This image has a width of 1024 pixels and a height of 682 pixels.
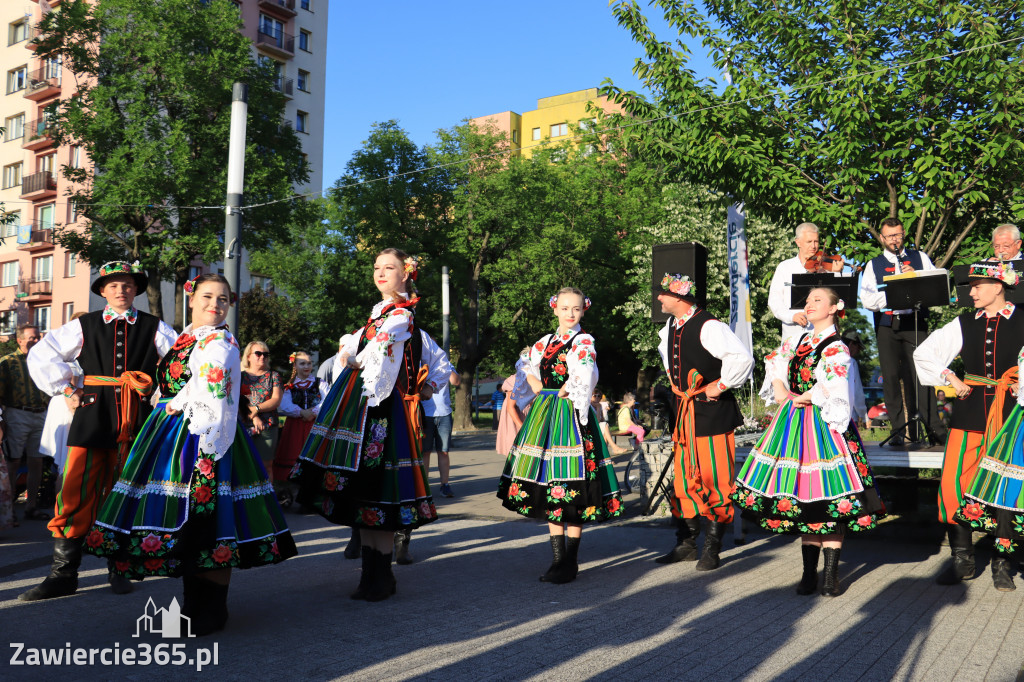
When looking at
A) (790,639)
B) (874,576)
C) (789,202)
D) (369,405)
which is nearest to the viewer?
(790,639)

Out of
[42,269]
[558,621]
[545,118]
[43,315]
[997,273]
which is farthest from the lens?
[545,118]

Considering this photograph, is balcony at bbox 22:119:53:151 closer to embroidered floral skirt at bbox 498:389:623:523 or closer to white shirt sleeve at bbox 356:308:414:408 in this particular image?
embroidered floral skirt at bbox 498:389:623:523

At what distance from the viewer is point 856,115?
32.6ft

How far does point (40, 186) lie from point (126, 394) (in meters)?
40.4

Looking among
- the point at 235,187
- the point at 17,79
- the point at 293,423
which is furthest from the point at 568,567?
the point at 17,79

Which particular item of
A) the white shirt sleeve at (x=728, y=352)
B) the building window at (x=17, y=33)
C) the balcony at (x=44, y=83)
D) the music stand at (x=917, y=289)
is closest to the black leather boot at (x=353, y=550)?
the white shirt sleeve at (x=728, y=352)

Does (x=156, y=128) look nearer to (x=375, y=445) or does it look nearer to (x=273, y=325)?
(x=273, y=325)

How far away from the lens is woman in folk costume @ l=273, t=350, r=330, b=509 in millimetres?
9516

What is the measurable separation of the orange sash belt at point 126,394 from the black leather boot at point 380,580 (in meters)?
1.61

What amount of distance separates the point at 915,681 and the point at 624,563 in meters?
→ 2.88

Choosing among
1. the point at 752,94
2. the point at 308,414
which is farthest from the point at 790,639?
the point at 752,94

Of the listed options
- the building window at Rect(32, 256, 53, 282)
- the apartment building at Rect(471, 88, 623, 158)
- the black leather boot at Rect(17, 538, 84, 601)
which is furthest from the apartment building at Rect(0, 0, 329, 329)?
the black leather boot at Rect(17, 538, 84, 601)

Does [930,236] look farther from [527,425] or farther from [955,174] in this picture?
[527,425]

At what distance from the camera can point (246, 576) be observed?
18.7 ft
